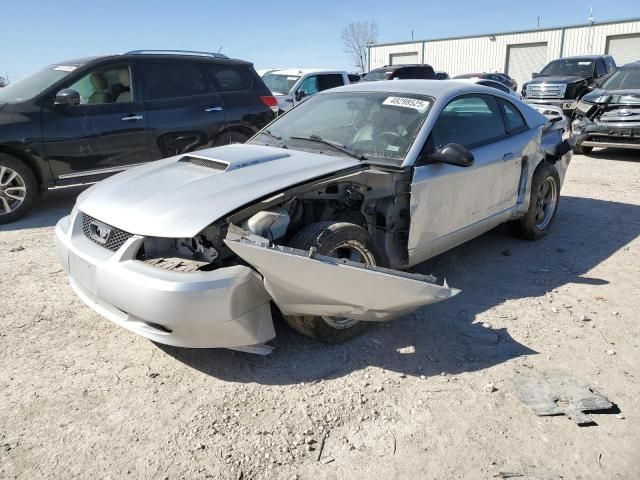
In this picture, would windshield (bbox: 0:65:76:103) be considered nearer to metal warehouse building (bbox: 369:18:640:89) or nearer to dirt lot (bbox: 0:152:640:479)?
dirt lot (bbox: 0:152:640:479)

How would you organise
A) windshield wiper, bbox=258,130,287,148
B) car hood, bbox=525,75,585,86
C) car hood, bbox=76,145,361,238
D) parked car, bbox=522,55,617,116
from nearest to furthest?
1. car hood, bbox=76,145,361,238
2. windshield wiper, bbox=258,130,287,148
3. parked car, bbox=522,55,617,116
4. car hood, bbox=525,75,585,86

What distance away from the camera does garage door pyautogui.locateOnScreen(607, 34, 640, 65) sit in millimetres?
29094

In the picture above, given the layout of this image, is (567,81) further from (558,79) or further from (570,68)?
(570,68)

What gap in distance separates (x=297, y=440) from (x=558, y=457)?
1.21 m

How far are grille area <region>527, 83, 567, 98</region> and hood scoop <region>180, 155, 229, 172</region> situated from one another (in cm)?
1358

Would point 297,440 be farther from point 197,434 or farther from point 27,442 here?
point 27,442

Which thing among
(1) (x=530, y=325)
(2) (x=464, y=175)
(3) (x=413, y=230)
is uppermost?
(2) (x=464, y=175)

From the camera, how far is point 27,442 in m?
2.49

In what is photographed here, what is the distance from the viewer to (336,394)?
2867 mm

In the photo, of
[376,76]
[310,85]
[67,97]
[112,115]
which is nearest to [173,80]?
[112,115]

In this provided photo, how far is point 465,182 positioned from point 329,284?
6.00 feet

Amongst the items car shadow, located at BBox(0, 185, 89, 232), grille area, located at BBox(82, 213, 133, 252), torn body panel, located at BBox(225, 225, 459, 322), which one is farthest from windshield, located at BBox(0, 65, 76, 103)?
torn body panel, located at BBox(225, 225, 459, 322)

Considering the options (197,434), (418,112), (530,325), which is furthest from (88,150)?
(530,325)

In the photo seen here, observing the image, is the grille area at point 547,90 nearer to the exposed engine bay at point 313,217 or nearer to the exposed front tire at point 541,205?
the exposed front tire at point 541,205
